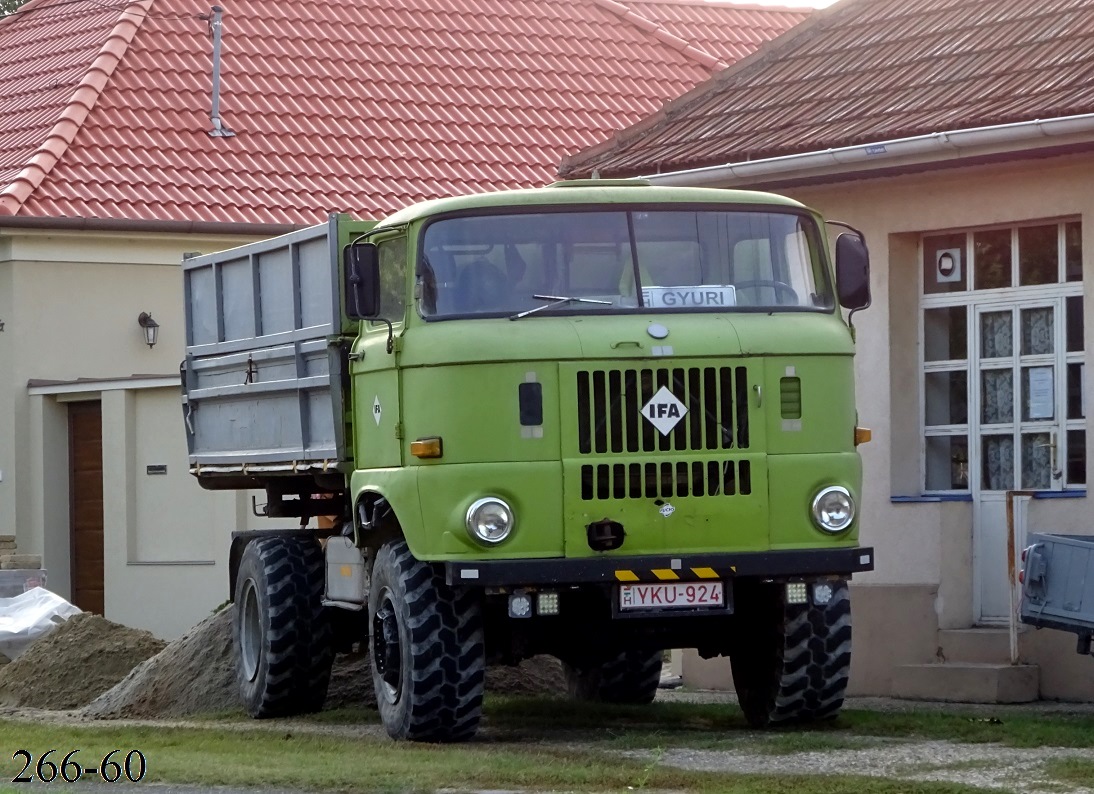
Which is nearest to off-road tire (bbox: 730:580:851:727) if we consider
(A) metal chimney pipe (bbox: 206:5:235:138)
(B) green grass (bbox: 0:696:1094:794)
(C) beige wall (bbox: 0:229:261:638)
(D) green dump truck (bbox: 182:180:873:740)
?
(D) green dump truck (bbox: 182:180:873:740)

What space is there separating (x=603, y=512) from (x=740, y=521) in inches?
27.0

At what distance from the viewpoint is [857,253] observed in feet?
37.1

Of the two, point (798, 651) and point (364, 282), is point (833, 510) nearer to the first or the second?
point (798, 651)

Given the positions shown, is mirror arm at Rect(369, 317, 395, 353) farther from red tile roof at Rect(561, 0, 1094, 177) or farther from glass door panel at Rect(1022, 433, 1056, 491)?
glass door panel at Rect(1022, 433, 1056, 491)

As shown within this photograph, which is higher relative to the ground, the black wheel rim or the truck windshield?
the truck windshield

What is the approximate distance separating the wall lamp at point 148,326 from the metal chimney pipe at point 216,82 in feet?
8.91

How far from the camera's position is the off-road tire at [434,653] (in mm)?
10695

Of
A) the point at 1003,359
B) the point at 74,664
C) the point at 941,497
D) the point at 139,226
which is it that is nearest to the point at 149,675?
the point at 74,664

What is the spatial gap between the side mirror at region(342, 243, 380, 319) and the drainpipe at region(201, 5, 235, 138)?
1308 centimetres

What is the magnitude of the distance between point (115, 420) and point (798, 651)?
10.9m

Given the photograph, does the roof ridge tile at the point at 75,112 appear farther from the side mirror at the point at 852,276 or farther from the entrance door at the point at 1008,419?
the side mirror at the point at 852,276

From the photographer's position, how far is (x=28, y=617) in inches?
694

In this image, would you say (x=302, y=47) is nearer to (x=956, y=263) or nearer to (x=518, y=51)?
(x=518, y=51)

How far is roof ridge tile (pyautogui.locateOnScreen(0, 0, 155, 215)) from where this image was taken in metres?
21.3
